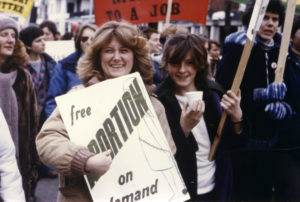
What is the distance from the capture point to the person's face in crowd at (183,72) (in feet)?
8.54

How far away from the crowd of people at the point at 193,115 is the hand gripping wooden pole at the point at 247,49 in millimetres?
52

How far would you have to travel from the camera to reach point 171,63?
8.66 ft

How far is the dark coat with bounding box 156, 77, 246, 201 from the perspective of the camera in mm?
2419

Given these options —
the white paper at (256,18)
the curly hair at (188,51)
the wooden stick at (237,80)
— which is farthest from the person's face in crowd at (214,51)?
the white paper at (256,18)

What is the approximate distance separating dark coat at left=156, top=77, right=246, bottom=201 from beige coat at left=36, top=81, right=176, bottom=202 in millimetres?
670

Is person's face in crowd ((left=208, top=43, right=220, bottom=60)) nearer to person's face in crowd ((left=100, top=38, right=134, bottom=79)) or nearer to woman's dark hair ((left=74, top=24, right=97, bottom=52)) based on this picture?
woman's dark hair ((left=74, top=24, right=97, bottom=52))

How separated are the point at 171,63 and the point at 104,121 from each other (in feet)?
2.79

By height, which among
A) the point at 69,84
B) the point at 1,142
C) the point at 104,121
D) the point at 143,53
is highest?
the point at 143,53

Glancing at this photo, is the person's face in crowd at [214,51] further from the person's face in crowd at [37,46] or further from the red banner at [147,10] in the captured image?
the person's face in crowd at [37,46]

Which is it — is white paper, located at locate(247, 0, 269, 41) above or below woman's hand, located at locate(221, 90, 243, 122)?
above

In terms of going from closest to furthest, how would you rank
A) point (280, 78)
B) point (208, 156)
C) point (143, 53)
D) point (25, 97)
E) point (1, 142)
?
point (1, 142) → point (143, 53) → point (208, 156) → point (280, 78) → point (25, 97)

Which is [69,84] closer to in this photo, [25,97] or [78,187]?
[25,97]

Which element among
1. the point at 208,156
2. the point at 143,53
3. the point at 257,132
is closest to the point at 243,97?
the point at 257,132

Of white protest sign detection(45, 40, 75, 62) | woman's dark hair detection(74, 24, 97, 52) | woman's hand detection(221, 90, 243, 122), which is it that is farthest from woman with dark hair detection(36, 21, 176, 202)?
white protest sign detection(45, 40, 75, 62)
